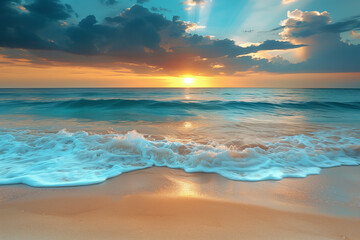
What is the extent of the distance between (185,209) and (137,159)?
1.93 meters

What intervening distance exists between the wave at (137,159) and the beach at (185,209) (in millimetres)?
275

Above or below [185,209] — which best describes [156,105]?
above

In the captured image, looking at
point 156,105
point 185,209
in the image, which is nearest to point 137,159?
point 185,209

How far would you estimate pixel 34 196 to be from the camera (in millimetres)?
2379

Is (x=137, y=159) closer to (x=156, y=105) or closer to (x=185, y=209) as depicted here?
(x=185, y=209)

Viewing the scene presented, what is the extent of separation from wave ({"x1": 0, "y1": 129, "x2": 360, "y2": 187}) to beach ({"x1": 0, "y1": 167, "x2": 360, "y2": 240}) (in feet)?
0.90

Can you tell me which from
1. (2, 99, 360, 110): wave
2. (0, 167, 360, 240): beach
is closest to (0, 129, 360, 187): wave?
(0, 167, 360, 240): beach

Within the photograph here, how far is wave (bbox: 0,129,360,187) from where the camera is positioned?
302 cm

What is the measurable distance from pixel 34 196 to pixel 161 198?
5.33 feet

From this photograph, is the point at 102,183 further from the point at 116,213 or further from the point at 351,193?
the point at 351,193

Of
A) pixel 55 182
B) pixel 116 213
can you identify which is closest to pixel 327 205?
pixel 116 213

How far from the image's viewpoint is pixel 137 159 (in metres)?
3.77

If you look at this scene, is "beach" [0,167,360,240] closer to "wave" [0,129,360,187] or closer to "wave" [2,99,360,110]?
"wave" [0,129,360,187]

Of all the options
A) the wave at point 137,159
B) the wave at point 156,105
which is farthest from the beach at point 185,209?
the wave at point 156,105
